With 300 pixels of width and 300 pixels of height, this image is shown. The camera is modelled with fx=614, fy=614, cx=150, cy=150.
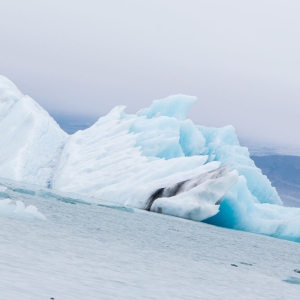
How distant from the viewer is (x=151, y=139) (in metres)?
35.8

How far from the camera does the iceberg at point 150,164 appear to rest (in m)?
29.2

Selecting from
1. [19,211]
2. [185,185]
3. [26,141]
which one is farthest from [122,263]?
[26,141]

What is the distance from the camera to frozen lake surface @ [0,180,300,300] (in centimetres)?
905

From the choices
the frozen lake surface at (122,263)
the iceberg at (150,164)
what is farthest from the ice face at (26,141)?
the frozen lake surface at (122,263)

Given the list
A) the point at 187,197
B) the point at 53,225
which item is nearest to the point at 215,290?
the point at 53,225

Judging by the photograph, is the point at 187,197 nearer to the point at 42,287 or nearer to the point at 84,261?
the point at 84,261

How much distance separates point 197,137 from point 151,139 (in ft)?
12.7

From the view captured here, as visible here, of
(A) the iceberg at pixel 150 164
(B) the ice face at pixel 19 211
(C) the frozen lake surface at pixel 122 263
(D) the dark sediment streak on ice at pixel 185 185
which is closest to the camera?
(C) the frozen lake surface at pixel 122 263

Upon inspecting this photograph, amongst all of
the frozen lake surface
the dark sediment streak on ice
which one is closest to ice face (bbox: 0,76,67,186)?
the dark sediment streak on ice

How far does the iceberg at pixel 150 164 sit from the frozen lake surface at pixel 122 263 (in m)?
5.51

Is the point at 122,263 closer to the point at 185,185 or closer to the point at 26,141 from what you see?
the point at 185,185

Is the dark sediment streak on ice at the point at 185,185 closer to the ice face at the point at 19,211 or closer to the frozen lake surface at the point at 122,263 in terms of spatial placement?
the frozen lake surface at the point at 122,263

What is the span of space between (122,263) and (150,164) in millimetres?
20974

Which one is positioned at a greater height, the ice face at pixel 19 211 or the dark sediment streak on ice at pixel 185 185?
the dark sediment streak on ice at pixel 185 185
